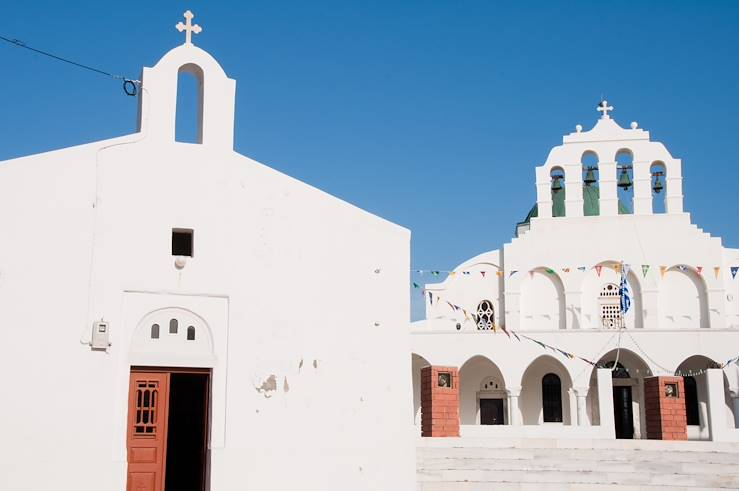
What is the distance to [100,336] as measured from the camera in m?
12.5

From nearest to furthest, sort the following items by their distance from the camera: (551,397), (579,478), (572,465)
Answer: (579,478) → (572,465) → (551,397)

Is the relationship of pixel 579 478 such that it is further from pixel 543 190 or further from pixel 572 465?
pixel 543 190

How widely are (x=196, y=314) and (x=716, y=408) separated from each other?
37.0 feet

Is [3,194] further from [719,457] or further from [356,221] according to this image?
[719,457]

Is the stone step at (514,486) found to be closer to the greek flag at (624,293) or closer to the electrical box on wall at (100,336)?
the electrical box on wall at (100,336)

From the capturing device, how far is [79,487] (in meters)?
12.1

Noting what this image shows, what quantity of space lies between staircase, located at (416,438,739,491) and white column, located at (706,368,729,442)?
1.04m

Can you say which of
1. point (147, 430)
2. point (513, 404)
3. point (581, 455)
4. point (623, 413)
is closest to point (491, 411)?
point (513, 404)

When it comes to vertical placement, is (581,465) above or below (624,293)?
below

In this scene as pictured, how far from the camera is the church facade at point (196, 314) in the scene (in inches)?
482

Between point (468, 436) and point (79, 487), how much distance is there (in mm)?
9140

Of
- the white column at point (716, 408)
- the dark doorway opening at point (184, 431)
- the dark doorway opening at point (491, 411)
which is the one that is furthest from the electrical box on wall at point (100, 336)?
the dark doorway opening at point (491, 411)

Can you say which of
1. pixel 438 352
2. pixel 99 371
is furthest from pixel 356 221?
pixel 438 352

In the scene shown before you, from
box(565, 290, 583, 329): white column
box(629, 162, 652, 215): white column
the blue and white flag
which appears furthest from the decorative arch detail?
box(629, 162, 652, 215): white column
